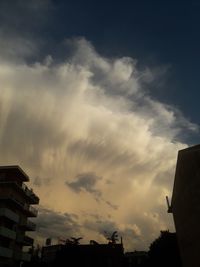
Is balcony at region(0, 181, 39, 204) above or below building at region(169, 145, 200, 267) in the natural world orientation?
above

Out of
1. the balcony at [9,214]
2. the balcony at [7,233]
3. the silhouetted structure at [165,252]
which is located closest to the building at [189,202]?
the silhouetted structure at [165,252]

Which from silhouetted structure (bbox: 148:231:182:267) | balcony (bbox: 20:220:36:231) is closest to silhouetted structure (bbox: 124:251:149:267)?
silhouetted structure (bbox: 148:231:182:267)

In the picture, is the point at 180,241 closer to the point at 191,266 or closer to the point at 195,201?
the point at 191,266

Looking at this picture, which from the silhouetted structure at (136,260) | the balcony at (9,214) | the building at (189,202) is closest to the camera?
the building at (189,202)

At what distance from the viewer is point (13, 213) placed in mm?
43531

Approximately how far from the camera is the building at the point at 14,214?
135 ft

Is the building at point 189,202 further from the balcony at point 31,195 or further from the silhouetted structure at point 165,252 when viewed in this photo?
the balcony at point 31,195

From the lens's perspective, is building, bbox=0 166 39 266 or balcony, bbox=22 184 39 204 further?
balcony, bbox=22 184 39 204

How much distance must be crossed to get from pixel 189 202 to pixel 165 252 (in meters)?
17.4

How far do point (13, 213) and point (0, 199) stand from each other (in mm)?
3142

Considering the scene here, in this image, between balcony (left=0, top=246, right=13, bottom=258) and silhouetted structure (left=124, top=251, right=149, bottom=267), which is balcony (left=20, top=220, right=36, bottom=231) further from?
silhouetted structure (left=124, top=251, right=149, bottom=267)

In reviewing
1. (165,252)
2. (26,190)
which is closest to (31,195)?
(26,190)

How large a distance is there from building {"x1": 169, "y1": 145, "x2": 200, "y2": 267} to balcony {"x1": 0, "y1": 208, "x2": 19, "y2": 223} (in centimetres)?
2233

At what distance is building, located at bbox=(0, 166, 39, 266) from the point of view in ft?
135
